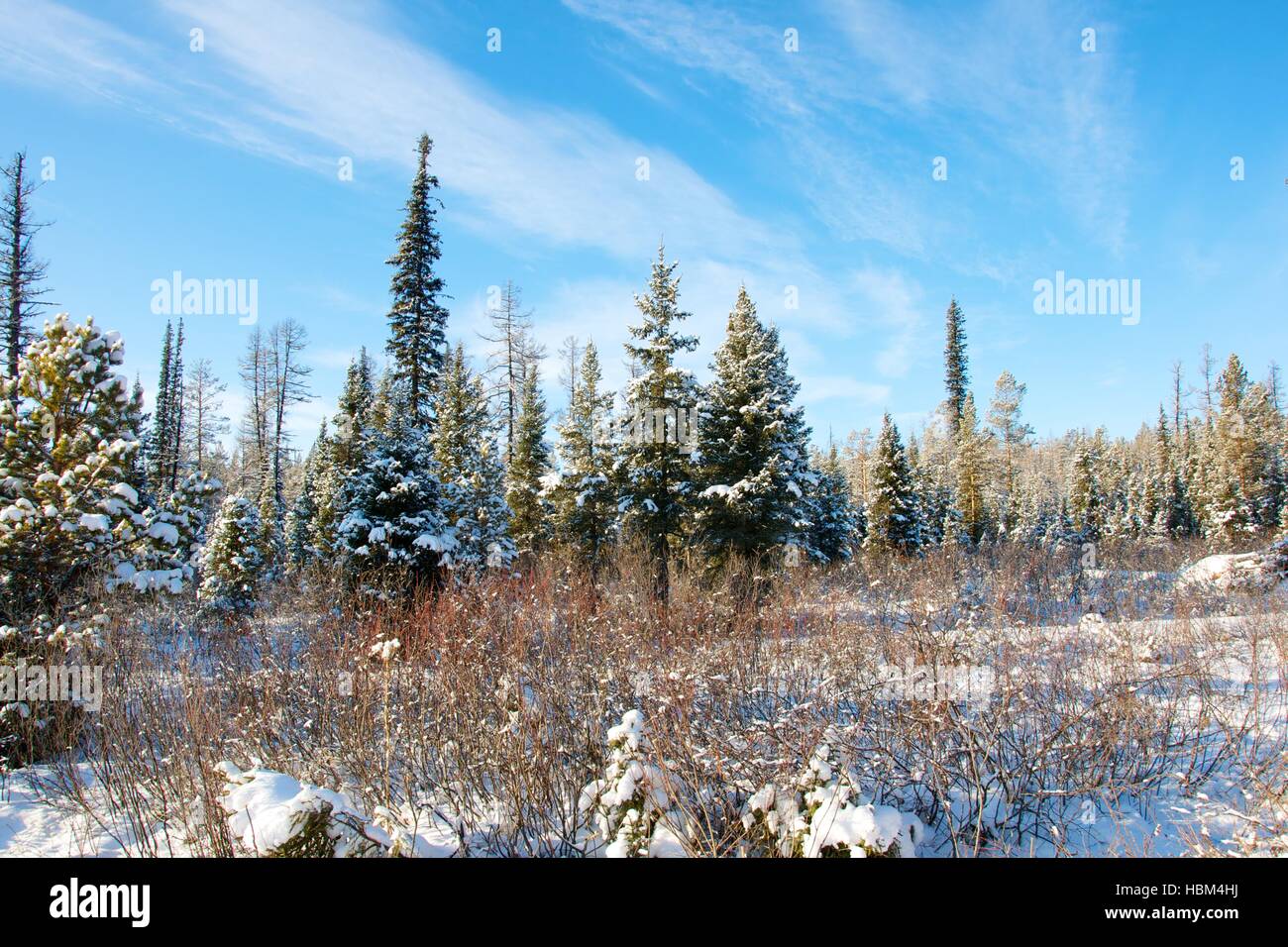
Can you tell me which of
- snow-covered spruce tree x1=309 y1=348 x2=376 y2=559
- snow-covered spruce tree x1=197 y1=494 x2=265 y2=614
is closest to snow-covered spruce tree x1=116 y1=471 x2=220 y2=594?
snow-covered spruce tree x1=197 y1=494 x2=265 y2=614

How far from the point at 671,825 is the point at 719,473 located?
1445 cm

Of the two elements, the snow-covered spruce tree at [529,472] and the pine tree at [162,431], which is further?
the pine tree at [162,431]

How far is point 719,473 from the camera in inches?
693

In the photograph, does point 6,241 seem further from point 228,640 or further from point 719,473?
point 719,473

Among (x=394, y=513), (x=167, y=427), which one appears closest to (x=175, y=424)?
(x=167, y=427)

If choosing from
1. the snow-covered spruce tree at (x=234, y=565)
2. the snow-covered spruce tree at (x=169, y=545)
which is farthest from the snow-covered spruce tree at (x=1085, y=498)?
the snow-covered spruce tree at (x=169, y=545)

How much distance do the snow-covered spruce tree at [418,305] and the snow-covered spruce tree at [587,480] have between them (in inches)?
206

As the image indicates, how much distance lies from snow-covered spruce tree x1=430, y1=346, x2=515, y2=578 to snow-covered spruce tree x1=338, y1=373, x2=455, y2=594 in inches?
175

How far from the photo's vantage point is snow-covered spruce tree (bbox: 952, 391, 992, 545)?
112 ft

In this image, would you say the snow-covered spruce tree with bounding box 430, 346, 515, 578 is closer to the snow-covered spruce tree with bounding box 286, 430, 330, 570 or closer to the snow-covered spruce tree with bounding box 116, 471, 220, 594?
the snow-covered spruce tree with bounding box 116, 471, 220, 594

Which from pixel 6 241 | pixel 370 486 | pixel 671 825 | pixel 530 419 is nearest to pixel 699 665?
pixel 671 825

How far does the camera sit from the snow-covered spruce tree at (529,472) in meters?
24.0

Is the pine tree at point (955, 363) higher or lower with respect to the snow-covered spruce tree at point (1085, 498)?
higher

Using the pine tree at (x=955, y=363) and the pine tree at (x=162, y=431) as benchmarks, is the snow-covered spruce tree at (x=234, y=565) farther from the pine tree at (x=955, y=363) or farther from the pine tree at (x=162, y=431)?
the pine tree at (x=955, y=363)
